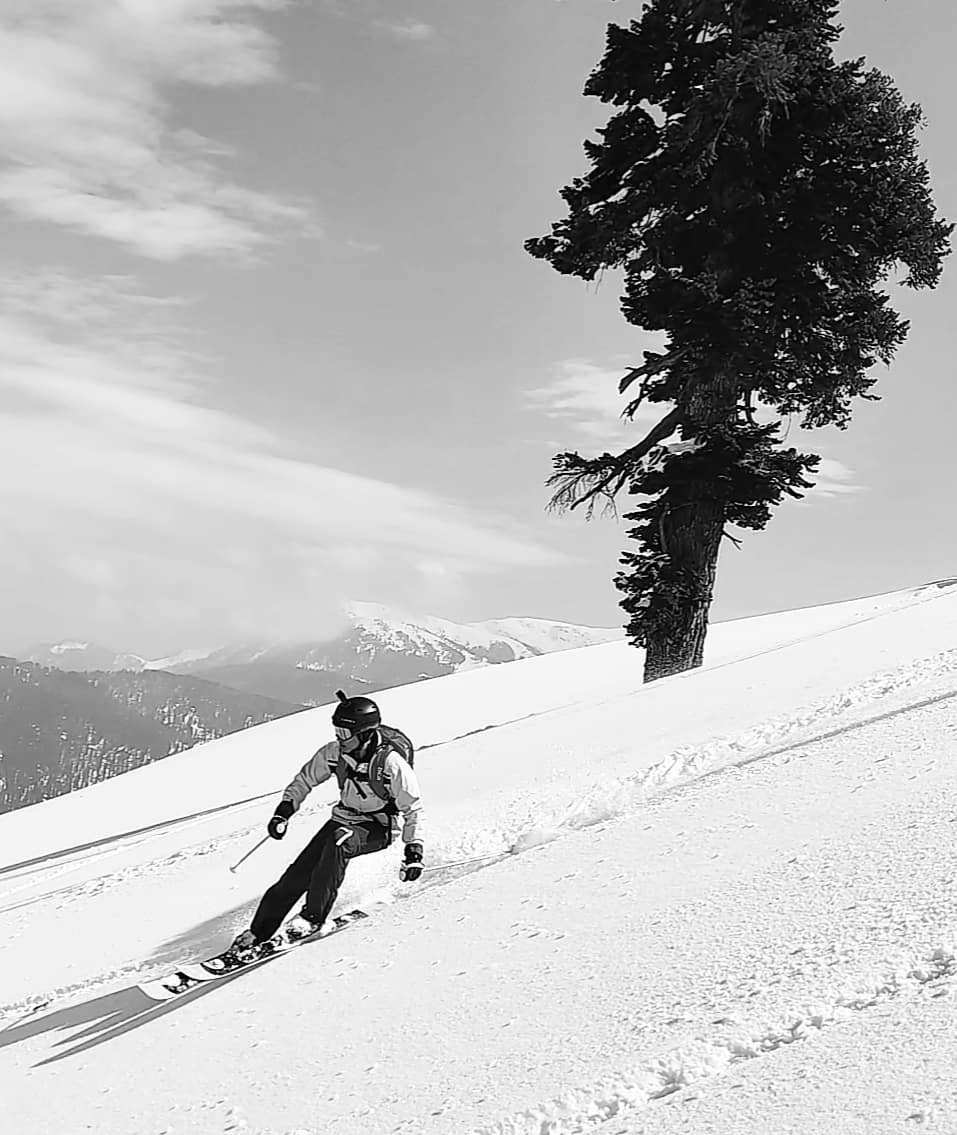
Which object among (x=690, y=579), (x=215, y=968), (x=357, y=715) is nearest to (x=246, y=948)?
(x=215, y=968)

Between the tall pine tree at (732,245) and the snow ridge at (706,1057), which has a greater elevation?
the tall pine tree at (732,245)

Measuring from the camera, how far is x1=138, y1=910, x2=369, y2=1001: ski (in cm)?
667

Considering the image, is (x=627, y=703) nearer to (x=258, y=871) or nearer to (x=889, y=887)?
(x=258, y=871)

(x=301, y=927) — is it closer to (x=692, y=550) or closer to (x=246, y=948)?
(x=246, y=948)

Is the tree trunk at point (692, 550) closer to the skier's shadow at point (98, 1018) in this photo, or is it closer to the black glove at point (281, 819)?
the black glove at point (281, 819)

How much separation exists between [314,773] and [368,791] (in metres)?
0.48

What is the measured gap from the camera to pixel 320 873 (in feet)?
23.9

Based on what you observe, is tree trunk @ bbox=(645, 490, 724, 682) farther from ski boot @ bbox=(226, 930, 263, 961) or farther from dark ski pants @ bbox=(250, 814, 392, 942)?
ski boot @ bbox=(226, 930, 263, 961)

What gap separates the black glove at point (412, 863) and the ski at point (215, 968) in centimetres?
67

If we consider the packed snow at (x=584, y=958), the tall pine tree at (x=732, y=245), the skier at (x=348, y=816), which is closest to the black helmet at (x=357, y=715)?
the skier at (x=348, y=816)

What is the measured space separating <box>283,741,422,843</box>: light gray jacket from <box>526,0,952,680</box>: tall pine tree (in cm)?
931

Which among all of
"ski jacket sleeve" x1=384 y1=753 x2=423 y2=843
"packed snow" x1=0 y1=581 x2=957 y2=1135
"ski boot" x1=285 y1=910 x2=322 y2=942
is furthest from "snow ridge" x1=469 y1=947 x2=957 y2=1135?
"ski jacket sleeve" x1=384 y1=753 x2=423 y2=843

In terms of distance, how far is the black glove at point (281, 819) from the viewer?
769cm

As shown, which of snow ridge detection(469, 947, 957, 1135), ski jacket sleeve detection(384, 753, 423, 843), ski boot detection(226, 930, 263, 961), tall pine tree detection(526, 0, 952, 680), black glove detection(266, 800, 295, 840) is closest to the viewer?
snow ridge detection(469, 947, 957, 1135)
